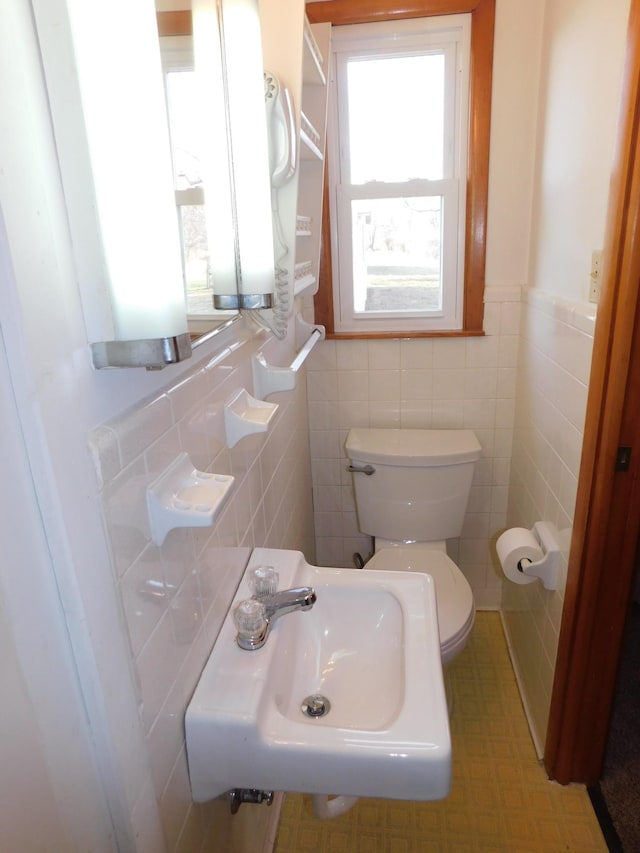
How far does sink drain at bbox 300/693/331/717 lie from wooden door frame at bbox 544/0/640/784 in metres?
0.73

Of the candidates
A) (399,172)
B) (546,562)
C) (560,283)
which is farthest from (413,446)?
(399,172)

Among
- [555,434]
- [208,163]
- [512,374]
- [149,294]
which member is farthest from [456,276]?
[149,294]

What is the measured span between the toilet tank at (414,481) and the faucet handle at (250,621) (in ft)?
3.34

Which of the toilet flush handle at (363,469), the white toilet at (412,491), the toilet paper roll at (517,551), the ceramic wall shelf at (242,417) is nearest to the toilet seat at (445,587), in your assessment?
the white toilet at (412,491)

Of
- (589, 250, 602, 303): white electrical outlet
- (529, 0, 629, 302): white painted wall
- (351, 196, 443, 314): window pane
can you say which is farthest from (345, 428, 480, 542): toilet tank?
(589, 250, 602, 303): white electrical outlet

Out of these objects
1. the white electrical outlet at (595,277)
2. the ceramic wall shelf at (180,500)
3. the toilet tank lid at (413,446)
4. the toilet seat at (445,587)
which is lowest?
the toilet seat at (445,587)

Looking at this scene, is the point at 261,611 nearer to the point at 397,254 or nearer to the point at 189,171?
the point at 189,171

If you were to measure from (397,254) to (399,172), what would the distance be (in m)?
0.28

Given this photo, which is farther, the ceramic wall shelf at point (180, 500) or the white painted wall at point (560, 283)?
the white painted wall at point (560, 283)

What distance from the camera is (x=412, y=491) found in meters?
1.92

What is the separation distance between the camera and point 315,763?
2.63ft

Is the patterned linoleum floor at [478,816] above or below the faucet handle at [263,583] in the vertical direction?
below

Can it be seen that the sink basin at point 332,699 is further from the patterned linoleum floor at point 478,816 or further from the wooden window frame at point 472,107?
the wooden window frame at point 472,107

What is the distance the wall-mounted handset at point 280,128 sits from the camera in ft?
3.16
